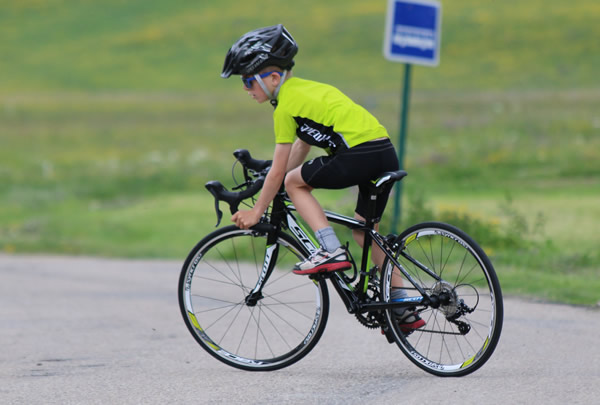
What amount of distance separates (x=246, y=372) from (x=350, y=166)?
5.01 feet

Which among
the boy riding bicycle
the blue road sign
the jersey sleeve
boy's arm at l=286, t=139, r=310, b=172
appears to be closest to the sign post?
the blue road sign

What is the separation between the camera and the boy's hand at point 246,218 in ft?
17.5

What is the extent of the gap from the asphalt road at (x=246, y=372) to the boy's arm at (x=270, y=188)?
3.27 ft

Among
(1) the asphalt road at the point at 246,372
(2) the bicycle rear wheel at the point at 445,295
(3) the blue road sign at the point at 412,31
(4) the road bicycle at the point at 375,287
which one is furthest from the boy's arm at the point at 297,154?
(3) the blue road sign at the point at 412,31

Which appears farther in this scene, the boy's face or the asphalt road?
the boy's face

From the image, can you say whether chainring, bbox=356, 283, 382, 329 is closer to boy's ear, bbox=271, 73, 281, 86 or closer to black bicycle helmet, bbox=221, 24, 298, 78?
boy's ear, bbox=271, 73, 281, 86

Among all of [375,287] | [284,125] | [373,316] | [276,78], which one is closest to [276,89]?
[276,78]

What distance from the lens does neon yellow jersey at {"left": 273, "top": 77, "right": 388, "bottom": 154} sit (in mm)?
5164

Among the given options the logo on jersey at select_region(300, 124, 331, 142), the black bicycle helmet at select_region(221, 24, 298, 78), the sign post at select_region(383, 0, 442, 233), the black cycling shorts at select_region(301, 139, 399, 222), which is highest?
the sign post at select_region(383, 0, 442, 233)

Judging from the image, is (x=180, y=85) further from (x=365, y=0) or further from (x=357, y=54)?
(x=365, y=0)

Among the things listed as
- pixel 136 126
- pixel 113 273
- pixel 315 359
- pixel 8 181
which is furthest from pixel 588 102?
pixel 315 359

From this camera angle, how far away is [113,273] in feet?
33.4

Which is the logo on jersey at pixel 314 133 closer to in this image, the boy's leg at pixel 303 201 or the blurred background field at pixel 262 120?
the boy's leg at pixel 303 201

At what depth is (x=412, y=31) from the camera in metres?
9.97
